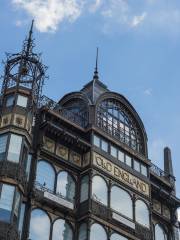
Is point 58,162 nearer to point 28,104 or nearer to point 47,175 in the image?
point 47,175

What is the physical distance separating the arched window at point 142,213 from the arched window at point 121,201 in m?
0.65

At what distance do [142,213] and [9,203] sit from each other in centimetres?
1182

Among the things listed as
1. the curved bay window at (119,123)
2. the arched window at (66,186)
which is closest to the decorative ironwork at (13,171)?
the arched window at (66,186)

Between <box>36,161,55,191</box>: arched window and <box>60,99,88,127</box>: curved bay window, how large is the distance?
5007mm

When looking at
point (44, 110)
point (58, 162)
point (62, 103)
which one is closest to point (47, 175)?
point (58, 162)

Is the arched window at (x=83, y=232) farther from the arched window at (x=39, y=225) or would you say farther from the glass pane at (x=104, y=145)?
the glass pane at (x=104, y=145)

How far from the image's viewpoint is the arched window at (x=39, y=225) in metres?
37.6

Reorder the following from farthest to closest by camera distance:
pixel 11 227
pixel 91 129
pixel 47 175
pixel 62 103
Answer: pixel 62 103
pixel 91 129
pixel 47 175
pixel 11 227

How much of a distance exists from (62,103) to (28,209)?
12.5 m

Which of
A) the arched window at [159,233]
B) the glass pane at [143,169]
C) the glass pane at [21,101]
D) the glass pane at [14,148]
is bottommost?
the arched window at [159,233]

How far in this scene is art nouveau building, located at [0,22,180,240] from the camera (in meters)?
38.1

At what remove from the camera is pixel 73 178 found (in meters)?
42.2

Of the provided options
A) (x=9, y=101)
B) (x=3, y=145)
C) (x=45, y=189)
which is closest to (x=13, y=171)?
(x=3, y=145)

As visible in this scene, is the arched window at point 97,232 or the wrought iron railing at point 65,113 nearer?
the arched window at point 97,232
